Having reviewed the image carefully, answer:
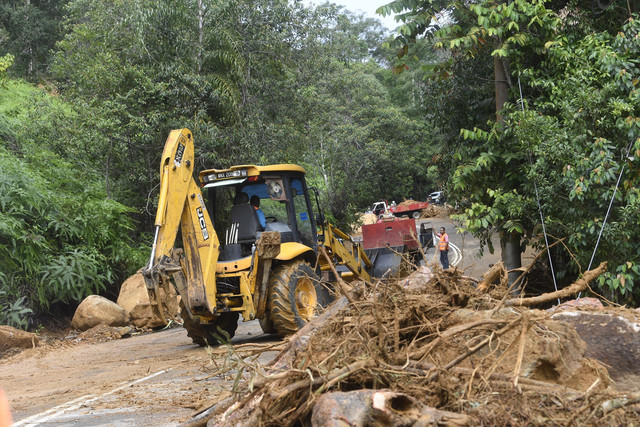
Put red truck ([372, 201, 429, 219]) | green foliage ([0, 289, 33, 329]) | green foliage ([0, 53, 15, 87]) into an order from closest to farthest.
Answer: green foliage ([0, 289, 33, 329]) < green foliage ([0, 53, 15, 87]) < red truck ([372, 201, 429, 219])

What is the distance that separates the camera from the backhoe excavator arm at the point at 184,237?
9.52m

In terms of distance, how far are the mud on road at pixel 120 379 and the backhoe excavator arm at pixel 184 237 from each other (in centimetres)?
102

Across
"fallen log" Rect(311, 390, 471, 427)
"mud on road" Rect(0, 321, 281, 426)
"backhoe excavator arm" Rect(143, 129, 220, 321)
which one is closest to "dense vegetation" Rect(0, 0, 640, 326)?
"mud on road" Rect(0, 321, 281, 426)

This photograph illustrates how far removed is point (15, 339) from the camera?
43.7 feet

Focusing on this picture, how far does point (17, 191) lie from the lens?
15688 millimetres

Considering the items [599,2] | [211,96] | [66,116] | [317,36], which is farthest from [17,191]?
[599,2]

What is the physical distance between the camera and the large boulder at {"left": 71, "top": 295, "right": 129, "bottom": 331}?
50.6 ft

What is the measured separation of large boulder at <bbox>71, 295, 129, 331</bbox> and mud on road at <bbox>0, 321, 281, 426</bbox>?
3.38 feet

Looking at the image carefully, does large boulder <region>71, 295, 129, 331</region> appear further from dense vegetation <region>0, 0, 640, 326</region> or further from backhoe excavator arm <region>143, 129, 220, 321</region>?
backhoe excavator arm <region>143, 129, 220, 321</region>

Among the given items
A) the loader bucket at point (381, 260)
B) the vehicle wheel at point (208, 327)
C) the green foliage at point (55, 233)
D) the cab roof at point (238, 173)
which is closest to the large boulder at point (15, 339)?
the green foliage at point (55, 233)

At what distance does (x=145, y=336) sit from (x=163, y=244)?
6.23 meters

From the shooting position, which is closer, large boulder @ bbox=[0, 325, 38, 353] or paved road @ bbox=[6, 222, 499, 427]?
paved road @ bbox=[6, 222, 499, 427]

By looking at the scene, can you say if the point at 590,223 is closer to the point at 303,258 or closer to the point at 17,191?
the point at 303,258

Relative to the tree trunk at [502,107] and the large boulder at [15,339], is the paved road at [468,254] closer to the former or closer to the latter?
the tree trunk at [502,107]
